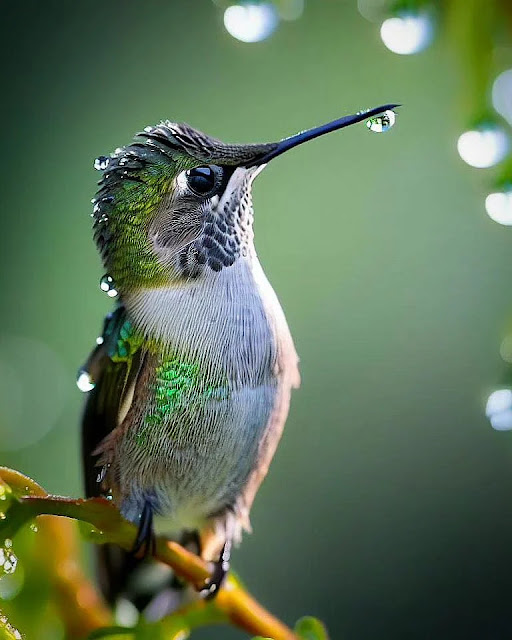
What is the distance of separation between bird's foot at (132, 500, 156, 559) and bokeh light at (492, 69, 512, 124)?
317 mm

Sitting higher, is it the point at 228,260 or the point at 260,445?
the point at 228,260

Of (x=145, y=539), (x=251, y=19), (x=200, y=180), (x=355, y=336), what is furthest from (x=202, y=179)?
(x=355, y=336)

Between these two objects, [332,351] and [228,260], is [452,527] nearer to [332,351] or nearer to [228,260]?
[332,351]

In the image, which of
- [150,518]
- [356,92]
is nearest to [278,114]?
[356,92]

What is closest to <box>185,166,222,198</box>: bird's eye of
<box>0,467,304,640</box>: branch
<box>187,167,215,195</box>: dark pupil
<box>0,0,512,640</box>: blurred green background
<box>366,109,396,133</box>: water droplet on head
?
<box>187,167,215,195</box>: dark pupil

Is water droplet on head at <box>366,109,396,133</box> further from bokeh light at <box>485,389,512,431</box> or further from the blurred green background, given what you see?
the blurred green background

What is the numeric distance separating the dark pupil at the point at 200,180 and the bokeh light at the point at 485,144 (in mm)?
168

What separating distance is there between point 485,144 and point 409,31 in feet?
0.24

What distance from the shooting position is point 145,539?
531mm

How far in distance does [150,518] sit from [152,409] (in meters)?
0.07

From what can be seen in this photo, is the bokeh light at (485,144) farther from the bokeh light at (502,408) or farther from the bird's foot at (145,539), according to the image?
the bird's foot at (145,539)

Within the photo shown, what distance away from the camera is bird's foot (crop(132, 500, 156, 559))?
521mm

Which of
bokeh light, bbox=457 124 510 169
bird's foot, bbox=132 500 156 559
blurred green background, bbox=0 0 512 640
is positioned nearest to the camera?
bokeh light, bbox=457 124 510 169

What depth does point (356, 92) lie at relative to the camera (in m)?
1.02
